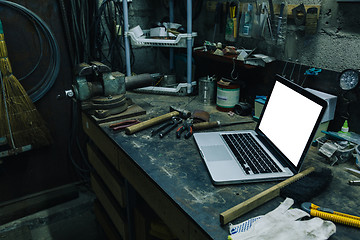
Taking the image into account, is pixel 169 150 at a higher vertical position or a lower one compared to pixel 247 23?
lower

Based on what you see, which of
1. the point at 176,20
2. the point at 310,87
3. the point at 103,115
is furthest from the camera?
the point at 176,20

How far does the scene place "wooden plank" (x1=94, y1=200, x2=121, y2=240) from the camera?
5.92 ft

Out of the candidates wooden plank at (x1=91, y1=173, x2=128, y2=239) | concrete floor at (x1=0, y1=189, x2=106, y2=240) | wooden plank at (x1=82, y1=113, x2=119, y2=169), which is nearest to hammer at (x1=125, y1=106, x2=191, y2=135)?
wooden plank at (x1=82, y1=113, x2=119, y2=169)

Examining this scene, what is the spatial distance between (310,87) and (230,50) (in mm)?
519

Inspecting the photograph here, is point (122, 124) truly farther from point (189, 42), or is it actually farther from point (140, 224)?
point (189, 42)

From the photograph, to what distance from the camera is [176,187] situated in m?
1.03

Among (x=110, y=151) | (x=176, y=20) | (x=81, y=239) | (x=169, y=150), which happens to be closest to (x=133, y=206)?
(x=110, y=151)

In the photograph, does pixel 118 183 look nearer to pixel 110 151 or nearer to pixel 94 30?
pixel 110 151

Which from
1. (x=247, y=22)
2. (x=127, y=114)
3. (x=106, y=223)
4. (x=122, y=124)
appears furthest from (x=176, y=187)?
(x=247, y=22)

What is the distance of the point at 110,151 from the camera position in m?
1.50

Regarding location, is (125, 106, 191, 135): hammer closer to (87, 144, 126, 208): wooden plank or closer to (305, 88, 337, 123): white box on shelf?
(87, 144, 126, 208): wooden plank

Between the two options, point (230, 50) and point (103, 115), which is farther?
point (230, 50)

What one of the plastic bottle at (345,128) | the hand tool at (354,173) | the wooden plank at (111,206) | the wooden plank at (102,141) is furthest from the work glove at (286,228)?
the wooden plank at (111,206)

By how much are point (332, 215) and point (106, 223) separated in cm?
143
